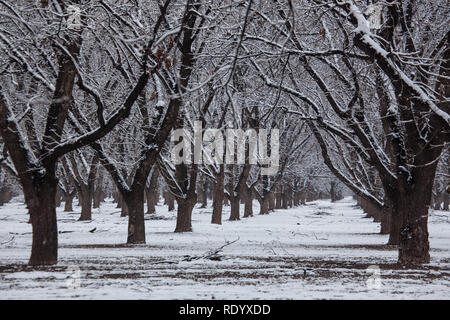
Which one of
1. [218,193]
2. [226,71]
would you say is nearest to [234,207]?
[218,193]

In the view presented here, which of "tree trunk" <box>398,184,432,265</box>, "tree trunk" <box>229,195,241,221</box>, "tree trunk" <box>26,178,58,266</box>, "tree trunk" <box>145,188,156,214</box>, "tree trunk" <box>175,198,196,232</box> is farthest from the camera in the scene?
"tree trunk" <box>145,188,156,214</box>

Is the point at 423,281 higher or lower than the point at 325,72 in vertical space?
lower

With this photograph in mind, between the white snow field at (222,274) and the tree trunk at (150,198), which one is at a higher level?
the tree trunk at (150,198)

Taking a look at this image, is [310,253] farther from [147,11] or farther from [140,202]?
[147,11]

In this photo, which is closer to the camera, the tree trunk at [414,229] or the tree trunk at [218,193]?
the tree trunk at [414,229]

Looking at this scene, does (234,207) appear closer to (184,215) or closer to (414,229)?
(184,215)

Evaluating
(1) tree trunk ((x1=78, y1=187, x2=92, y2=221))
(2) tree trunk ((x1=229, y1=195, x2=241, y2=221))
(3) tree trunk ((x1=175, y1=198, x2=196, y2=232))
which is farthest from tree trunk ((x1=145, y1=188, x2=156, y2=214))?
(3) tree trunk ((x1=175, y1=198, x2=196, y2=232))

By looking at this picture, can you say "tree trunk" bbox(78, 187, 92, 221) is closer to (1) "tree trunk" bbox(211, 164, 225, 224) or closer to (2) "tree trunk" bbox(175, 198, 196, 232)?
(1) "tree trunk" bbox(211, 164, 225, 224)

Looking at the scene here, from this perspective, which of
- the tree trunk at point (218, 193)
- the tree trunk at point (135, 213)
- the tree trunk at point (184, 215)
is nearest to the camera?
the tree trunk at point (135, 213)

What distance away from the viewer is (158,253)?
48.9 ft

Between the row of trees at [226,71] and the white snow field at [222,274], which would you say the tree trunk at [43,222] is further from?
the white snow field at [222,274]

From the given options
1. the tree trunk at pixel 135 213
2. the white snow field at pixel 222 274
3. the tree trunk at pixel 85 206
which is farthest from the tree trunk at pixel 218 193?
the white snow field at pixel 222 274
